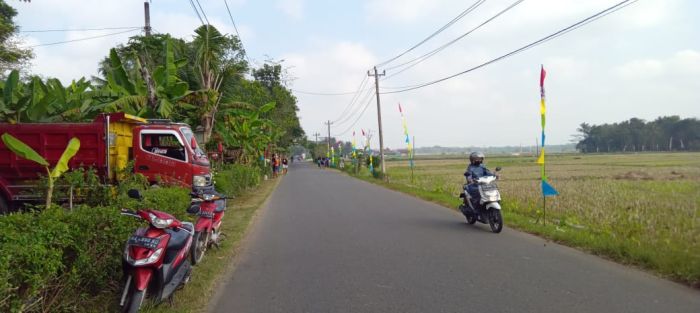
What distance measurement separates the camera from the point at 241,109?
58.8 feet

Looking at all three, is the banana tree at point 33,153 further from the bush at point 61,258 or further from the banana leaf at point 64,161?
the bush at point 61,258

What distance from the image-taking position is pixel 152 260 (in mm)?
4320

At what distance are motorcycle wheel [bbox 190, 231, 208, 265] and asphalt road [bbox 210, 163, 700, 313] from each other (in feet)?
1.86

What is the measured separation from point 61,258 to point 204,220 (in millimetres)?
2909

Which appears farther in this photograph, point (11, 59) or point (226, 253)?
point (11, 59)

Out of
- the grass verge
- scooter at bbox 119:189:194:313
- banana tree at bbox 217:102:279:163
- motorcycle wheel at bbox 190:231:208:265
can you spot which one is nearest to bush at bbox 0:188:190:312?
scooter at bbox 119:189:194:313

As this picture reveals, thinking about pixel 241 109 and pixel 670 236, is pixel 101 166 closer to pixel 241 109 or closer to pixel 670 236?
pixel 241 109

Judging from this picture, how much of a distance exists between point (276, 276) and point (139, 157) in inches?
250

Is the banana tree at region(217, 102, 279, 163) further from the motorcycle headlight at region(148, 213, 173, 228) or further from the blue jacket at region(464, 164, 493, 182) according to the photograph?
the motorcycle headlight at region(148, 213, 173, 228)

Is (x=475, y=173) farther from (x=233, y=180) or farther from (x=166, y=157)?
(x=233, y=180)

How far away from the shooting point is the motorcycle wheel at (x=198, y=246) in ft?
21.4

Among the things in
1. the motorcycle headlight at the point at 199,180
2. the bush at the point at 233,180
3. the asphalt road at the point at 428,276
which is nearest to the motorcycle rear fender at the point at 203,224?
the asphalt road at the point at 428,276

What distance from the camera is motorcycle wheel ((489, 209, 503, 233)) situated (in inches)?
372

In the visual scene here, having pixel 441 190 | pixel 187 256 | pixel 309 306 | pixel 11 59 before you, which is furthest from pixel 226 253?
pixel 11 59
